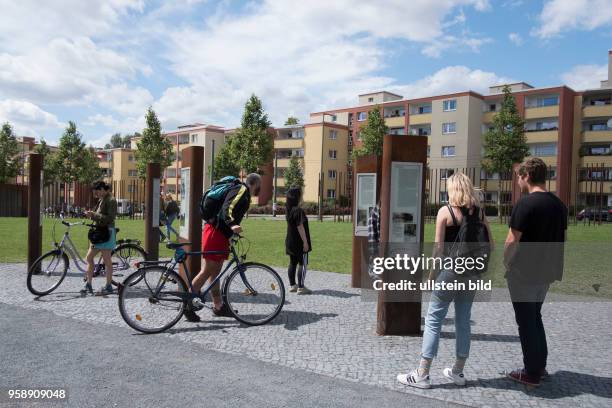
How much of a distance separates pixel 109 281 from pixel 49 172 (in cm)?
4662

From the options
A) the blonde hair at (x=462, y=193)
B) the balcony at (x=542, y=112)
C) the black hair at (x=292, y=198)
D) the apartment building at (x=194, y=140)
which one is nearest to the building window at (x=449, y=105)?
the balcony at (x=542, y=112)

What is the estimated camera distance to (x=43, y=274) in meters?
7.58

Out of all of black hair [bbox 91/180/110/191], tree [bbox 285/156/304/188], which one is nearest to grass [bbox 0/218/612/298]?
black hair [bbox 91/180/110/191]

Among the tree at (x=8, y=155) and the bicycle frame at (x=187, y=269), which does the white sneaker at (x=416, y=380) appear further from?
the tree at (x=8, y=155)

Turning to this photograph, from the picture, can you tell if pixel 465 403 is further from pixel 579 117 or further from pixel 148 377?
pixel 579 117

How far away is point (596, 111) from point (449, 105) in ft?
50.3

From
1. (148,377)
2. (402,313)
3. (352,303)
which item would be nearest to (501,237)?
(352,303)

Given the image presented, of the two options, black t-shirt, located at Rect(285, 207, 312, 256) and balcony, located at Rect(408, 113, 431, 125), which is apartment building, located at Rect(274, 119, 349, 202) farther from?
black t-shirt, located at Rect(285, 207, 312, 256)

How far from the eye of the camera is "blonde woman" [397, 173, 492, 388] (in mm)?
4133

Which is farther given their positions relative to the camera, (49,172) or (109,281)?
(49,172)

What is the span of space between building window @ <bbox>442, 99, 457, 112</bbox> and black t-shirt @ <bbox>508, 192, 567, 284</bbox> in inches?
2301

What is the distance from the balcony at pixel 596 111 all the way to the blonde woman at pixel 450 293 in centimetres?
5816

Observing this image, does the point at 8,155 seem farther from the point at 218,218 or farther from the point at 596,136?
the point at 596,136

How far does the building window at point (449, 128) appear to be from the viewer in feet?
195
